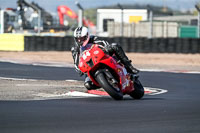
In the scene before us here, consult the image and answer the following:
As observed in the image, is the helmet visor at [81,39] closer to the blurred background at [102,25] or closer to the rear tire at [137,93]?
the rear tire at [137,93]

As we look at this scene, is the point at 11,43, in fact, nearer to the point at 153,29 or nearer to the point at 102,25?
the point at 102,25

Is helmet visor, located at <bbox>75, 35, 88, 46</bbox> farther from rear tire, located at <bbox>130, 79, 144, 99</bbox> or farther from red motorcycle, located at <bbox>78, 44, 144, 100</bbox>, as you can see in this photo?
rear tire, located at <bbox>130, 79, 144, 99</bbox>

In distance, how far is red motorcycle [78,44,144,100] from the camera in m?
8.43

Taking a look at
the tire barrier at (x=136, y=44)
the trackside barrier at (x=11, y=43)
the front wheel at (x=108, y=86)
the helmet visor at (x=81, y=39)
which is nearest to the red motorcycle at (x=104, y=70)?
the front wheel at (x=108, y=86)

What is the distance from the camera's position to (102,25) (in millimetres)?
30688

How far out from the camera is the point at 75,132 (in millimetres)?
5051

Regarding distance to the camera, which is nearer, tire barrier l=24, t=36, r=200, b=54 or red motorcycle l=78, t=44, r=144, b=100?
red motorcycle l=78, t=44, r=144, b=100

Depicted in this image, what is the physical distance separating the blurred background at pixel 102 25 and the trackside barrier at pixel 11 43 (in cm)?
5

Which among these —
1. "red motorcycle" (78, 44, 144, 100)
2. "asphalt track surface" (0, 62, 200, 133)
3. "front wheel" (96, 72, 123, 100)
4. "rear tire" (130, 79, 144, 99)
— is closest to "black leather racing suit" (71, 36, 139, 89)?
"red motorcycle" (78, 44, 144, 100)

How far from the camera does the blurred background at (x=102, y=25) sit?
84.9 feet

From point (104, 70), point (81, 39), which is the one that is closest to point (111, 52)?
point (104, 70)

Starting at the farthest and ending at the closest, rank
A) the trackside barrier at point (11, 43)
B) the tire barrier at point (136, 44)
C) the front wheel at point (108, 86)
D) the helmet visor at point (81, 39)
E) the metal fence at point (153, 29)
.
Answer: the metal fence at point (153, 29) → the trackside barrier at point (11, 43) → the tire barrier at point (136, 44) → the helmet visor at point (81, 39) → the front wheel at point (108, 86)

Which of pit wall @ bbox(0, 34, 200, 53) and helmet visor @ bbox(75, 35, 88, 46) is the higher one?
helmet visor @ bbox(75, 35, 88, 46)

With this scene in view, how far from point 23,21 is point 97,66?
981 inches
